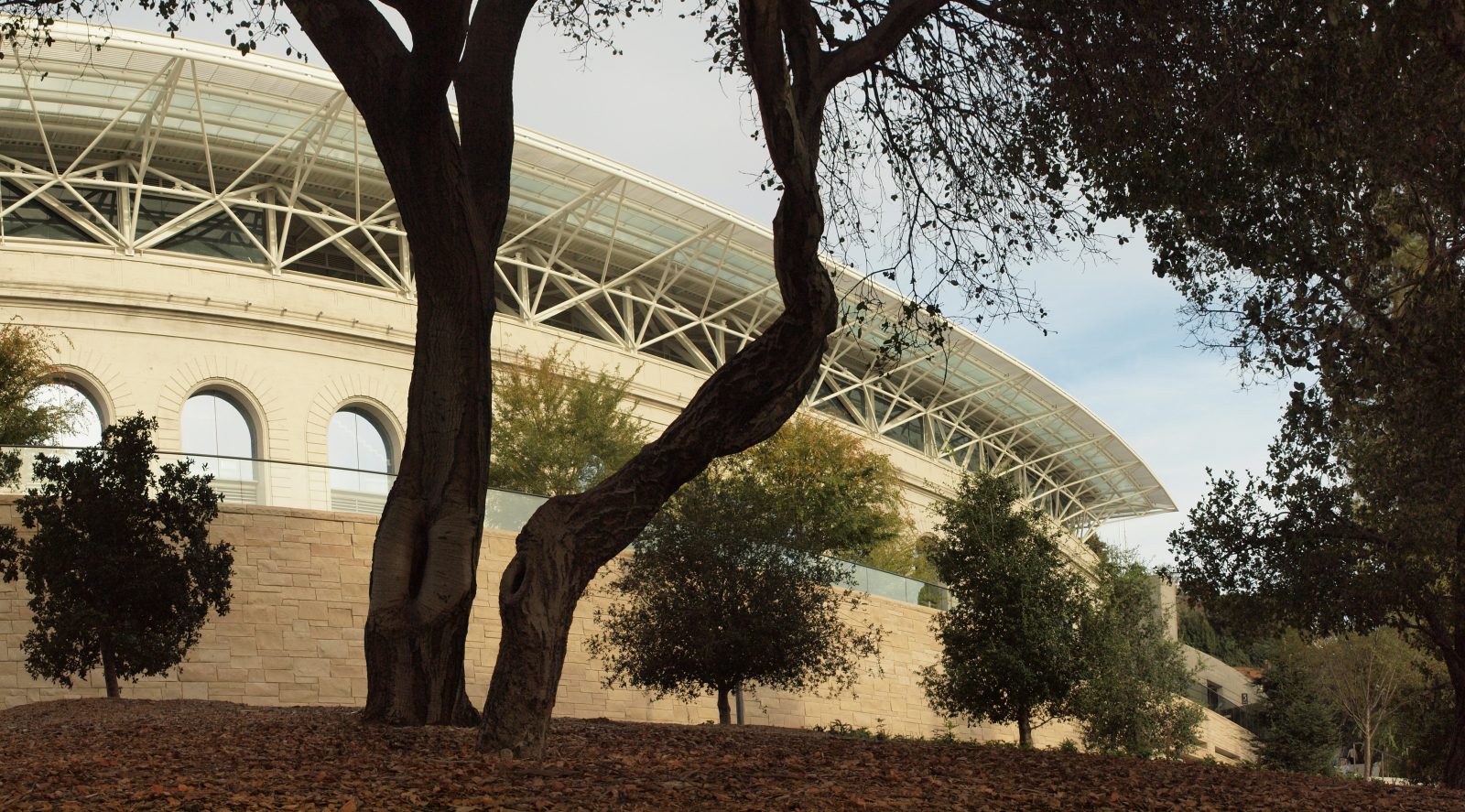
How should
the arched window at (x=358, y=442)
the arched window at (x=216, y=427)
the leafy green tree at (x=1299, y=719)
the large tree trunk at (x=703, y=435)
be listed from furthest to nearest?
1. the leafy green tree at (x=1299, y=719)
2. the arched window at (x=358, y=442)
3. the arched window at (x=216, y=427)
4. the large tree trunk at (x=703, y=435)

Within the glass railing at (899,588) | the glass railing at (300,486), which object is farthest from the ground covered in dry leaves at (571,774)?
the glass railing at (899,588)

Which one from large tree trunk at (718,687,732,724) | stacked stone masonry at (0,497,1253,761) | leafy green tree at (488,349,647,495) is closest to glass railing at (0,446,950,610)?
stacked stone masonry at (0,497,1253,761)

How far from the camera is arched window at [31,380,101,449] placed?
91.5 feet

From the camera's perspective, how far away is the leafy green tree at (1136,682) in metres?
27.3

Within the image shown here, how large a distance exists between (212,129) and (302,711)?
76.3 ft

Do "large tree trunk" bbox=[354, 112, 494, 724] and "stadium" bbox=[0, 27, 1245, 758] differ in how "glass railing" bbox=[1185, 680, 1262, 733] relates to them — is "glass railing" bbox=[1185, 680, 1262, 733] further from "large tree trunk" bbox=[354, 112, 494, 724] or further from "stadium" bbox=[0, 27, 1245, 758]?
"large tree trunk" bbox=[354, 112, 494, 724]

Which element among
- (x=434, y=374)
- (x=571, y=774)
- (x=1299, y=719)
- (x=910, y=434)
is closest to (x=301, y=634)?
(x=434, y=374)

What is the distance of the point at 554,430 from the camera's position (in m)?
30.9

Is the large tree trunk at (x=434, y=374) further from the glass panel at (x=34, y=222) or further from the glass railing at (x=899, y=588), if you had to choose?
the glass panel at (x=34, y=222)

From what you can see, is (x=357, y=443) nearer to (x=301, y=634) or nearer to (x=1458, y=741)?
(x=301, y=634)

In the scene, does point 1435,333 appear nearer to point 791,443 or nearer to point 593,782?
point 593,782

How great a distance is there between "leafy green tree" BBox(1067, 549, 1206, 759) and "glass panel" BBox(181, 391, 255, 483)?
804 inches

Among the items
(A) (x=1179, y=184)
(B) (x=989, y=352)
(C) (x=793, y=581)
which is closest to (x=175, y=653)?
(C) (x=793, y=581)

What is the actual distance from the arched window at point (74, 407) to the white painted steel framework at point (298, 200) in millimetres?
3621
